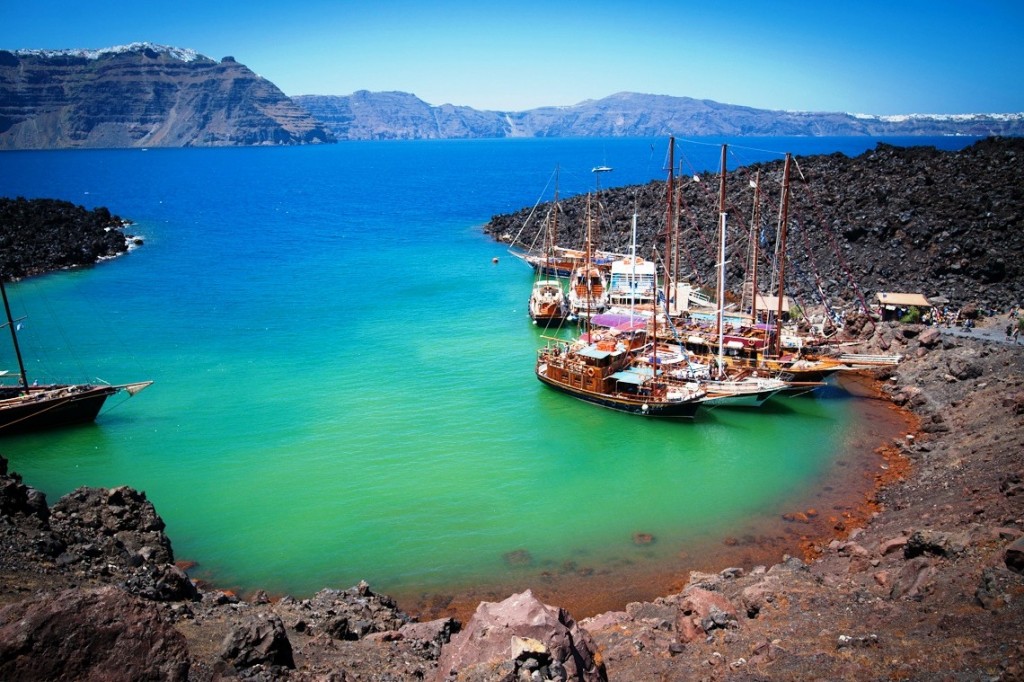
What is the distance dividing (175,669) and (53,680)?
158cm

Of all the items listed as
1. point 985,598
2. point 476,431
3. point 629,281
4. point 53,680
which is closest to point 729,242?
point 629,281

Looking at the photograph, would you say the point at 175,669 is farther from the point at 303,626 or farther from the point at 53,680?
the point at 303,626

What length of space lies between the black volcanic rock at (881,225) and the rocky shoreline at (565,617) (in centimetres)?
2548

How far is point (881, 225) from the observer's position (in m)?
51.7

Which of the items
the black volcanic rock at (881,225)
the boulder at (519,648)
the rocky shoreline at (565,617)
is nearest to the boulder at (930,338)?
the black volcanic rock at (881,225)

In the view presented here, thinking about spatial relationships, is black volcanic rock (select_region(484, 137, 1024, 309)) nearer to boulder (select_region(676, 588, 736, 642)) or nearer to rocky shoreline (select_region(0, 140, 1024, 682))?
rocky shoreline (select_region(0, 140, 1024, 682))

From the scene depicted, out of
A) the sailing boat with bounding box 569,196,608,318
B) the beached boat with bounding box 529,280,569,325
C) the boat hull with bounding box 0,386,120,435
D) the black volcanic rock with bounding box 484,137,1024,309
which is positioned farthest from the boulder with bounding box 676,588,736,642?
the beached boat with bounding box 529,280,569,325

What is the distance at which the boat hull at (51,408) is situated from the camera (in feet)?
103

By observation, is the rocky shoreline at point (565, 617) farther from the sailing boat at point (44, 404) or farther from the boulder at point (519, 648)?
the sailing boat at point (44, 404)

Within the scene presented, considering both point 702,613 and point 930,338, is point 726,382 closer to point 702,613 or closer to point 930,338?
point 930,338

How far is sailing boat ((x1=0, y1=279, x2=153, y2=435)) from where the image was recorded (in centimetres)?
3147

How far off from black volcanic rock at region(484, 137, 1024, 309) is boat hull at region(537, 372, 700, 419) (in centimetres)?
1531

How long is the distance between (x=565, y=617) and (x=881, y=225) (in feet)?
156

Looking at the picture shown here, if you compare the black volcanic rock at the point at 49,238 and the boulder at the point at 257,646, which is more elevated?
the black volcanic rock at the point at 49,238
